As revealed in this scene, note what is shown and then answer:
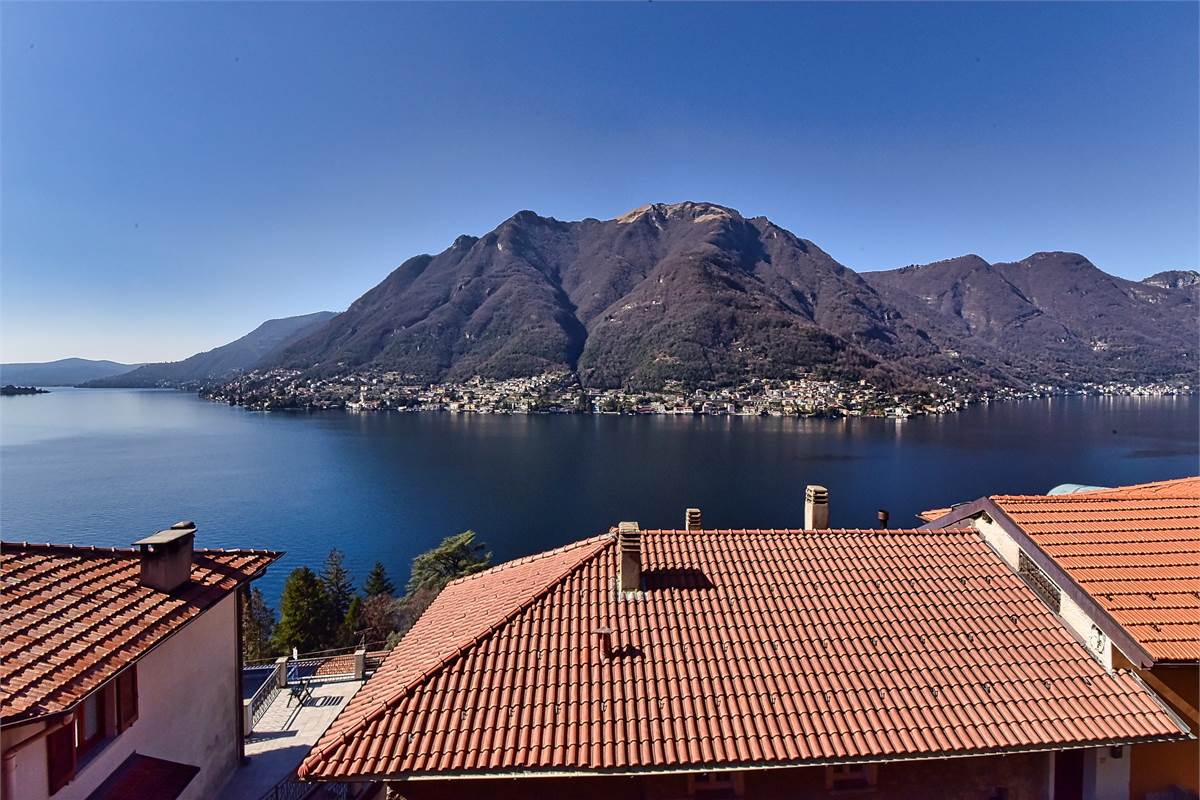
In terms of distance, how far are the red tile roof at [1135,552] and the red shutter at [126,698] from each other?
32.1 ft

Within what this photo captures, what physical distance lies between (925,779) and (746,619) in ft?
6.59

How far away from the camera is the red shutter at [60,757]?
16.2 ft

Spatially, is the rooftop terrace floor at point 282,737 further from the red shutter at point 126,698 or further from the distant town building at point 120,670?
the red shutter at point 126,698

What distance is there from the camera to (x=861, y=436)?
3999 inches

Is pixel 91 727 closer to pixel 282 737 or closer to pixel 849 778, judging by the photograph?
pixel 282 737

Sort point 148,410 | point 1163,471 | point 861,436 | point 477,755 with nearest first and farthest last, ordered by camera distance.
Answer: point 477,755
point 1163,471
point 861,436
point 148,410

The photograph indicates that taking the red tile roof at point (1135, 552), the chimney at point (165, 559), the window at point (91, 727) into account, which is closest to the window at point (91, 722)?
the window at point (91, 727)

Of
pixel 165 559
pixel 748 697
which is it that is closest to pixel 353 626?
pixel 165 559

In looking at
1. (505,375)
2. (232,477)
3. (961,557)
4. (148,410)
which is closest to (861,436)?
(232,477)

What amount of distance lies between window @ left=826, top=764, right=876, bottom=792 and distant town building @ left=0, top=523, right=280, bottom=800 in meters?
6.31

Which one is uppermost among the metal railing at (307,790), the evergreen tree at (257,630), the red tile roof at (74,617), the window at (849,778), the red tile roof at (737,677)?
the red tile roof at (74,617)

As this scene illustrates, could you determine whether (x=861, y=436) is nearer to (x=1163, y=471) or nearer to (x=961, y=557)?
(x=1163, y=471)

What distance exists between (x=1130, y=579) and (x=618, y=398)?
15676 cm

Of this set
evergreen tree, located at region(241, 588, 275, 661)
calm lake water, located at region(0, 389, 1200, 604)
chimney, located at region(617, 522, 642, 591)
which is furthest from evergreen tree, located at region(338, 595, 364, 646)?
chimney, located at region(617, 522, 642, 591)
